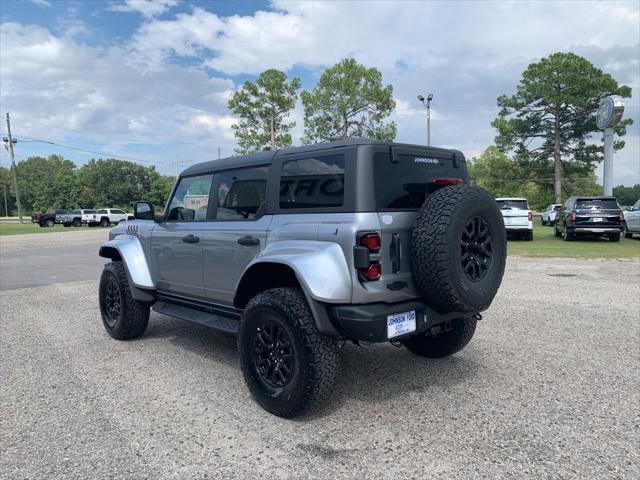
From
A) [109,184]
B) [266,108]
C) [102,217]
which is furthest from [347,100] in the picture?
[109,184]

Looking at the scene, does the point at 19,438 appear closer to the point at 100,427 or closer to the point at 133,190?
the point at 100,427

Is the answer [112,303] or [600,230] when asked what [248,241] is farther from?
[600,230]

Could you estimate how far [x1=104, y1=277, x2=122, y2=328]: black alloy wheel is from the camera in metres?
5.52

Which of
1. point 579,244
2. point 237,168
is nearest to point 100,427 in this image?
point 237,168

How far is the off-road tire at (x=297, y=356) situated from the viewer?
3.26 metres

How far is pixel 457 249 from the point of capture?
3.27 metres

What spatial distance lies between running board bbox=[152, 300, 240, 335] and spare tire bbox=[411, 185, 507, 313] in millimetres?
1618

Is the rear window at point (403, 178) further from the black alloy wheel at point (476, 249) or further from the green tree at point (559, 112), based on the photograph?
the green tree at point (559, 112)

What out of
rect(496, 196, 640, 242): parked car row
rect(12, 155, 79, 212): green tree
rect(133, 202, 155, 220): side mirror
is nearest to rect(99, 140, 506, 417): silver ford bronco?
rect(133, 202, 155, 220): side mirror

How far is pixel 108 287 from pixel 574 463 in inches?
195

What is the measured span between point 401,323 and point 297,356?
75 cm

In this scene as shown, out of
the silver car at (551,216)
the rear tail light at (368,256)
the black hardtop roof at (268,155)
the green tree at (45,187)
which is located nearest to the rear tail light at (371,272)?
the rear tail light at (368,256)

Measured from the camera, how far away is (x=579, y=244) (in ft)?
54.9

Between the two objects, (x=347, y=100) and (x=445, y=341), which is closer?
(x=445, y=341)
